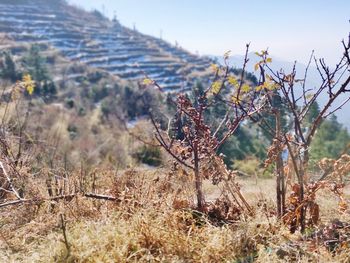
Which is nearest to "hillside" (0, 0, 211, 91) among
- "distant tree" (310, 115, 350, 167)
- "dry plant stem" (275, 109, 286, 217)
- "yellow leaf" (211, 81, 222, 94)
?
"distant tree" (310, 115, 350, 167)

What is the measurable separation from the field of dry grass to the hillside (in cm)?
6016

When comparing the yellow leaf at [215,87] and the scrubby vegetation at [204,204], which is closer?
the scrubby vegetation at [204,204]

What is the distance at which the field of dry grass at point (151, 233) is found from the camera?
7.79 feet

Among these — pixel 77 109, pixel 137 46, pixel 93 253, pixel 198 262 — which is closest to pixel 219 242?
pixel 198 262

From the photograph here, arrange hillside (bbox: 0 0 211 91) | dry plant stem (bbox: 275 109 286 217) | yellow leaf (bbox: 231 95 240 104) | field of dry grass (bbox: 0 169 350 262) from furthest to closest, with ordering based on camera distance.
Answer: hillside (bbox: 0 0 211 91) < dry plant stem (bbox: 275 109 286 217) < yellow leaf (bbox: 231 95 240 104) < field of dry grass (bbox: 0 169 350 262)

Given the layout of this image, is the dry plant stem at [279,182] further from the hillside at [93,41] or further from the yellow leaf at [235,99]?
the hillside at [93,41]

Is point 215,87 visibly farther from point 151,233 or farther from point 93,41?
point 93,41

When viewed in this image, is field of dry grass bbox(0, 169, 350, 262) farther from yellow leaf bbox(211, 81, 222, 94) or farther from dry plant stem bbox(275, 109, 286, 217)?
yellow leaf bbox(211, 81, 222, 94)

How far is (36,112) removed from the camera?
2786 centimetres

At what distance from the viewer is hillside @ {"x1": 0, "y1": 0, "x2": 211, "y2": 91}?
73.1m

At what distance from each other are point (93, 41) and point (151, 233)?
87965mm

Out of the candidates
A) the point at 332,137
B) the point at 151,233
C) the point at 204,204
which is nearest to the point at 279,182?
the point at 204,204

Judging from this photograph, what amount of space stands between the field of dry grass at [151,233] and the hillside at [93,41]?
60.2 metres

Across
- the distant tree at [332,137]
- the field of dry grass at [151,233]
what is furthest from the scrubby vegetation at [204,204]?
the distant tree at [332,137]
